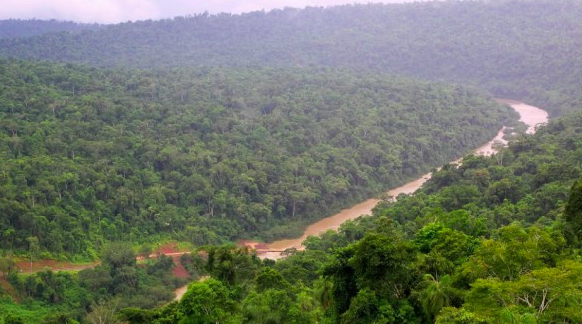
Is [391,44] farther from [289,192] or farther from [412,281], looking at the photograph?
[412,281]

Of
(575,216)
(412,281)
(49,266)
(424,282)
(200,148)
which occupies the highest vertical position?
Answer: (575,216)

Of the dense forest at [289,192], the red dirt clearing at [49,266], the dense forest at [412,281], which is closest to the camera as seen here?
the dense forest at [412,281]

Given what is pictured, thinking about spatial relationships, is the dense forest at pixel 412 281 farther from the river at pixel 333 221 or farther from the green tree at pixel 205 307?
the river at pixel 333 221

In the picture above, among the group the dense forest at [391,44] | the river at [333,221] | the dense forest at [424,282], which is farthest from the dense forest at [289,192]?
the dense forest at [391,44]

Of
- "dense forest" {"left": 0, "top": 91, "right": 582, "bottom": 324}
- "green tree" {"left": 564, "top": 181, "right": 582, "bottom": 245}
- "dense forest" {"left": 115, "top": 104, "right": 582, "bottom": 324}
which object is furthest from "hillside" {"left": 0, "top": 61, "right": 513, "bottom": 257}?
"green tree" {"left": 564, "top": 181, "right": 582, "bottom": 245}

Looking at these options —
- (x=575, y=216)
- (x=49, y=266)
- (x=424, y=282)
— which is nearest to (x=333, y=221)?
(x=49, y=266)

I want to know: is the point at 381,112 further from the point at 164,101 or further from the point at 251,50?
the point at 251,50

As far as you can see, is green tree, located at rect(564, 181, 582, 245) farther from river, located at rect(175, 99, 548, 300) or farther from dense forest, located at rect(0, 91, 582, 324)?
river, located at rect(175, 99, 548, 300)
